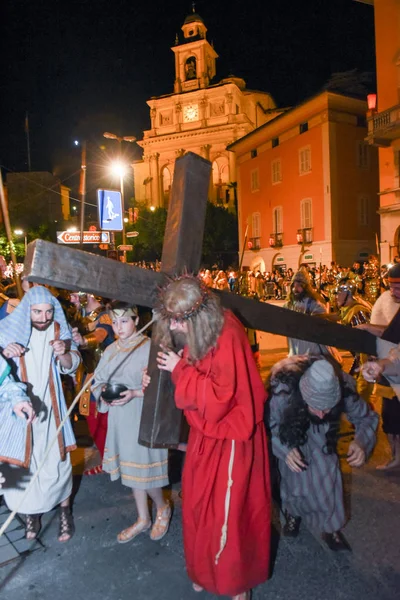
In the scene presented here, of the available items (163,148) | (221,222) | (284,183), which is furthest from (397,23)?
(163,148)

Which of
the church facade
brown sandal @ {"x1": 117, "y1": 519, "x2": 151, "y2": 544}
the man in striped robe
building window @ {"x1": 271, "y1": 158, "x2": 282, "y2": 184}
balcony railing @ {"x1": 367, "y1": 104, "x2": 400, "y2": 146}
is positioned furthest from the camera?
the church facade

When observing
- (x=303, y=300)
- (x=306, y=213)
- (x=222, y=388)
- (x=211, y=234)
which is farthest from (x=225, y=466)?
(x=211, y=234)

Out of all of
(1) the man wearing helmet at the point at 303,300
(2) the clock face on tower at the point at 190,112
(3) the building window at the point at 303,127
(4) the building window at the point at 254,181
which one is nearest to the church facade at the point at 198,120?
(2) the clock face on tower at the point at 190,112

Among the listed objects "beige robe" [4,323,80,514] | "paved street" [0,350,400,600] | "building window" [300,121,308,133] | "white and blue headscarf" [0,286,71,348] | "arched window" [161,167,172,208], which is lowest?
"paved street" [0,350,400,600]

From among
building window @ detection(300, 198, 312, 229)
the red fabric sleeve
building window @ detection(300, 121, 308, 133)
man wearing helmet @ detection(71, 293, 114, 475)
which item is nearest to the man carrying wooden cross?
the red fabric sleeve

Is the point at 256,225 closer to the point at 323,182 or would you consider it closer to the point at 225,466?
the point at 323,182

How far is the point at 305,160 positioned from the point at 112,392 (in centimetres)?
3113

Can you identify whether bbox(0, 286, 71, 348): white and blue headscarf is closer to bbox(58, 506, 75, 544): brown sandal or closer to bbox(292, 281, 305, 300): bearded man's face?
bbox(58, 506, 75, 544): brown sandal

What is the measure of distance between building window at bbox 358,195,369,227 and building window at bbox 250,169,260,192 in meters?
9.17

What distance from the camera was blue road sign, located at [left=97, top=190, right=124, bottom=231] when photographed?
17781mm

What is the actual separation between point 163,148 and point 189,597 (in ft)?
174

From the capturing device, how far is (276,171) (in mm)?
34594

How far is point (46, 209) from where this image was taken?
52656mm

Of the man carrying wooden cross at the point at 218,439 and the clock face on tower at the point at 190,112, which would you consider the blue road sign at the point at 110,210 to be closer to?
the man carrying wooden cross at the point at 218,439
